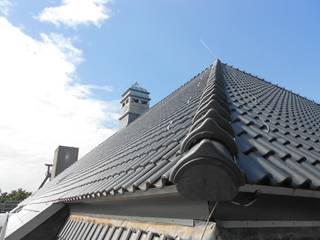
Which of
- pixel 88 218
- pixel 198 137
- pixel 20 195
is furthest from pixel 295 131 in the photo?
pixel 20 195

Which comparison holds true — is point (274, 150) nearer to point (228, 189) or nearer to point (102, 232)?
point (228, 189)

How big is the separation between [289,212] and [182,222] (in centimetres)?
83

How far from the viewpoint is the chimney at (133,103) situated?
17.6 metres

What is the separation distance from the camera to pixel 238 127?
345cm

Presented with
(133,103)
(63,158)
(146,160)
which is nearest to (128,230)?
(146,160)

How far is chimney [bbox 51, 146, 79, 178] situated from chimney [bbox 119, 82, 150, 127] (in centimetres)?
638

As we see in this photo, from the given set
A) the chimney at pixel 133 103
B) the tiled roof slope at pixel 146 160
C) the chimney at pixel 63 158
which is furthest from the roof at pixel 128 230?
the chimney at pixel 63 158

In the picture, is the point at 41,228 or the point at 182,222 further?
the point at 41,228

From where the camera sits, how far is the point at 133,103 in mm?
18078

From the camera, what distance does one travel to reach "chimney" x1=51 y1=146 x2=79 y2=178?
2234 centimetres

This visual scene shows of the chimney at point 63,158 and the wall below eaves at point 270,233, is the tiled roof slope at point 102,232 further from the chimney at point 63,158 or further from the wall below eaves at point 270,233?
the chimney at point 63,158

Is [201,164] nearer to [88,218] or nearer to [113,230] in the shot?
[113,230]

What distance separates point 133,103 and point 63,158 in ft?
26.1

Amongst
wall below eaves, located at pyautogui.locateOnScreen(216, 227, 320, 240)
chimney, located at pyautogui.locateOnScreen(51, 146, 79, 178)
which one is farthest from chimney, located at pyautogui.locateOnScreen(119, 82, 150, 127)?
wall below eaves, located at pyautogui.locateOnScreen(216, 227, 320, 240)
